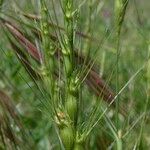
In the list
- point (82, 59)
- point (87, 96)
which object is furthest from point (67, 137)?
point (87, 96)

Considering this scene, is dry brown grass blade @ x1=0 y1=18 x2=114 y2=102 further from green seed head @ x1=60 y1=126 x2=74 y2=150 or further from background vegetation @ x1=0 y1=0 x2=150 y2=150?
green seed head @ x1=60 y1=126 x2=74 y2=150

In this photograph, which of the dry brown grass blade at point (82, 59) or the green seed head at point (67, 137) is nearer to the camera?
the green seed head at point (67, 137)

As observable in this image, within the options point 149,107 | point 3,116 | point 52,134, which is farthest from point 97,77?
point 52,134

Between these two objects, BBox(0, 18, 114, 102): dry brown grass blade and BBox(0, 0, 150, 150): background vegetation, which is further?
BBox(0, 18, 114, 102): dry brown grass blade

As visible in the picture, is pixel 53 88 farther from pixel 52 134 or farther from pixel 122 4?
pixel 52 134

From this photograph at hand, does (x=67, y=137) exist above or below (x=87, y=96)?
above

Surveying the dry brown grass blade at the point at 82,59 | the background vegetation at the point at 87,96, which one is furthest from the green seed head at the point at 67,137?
the dry brown grass blade at the point at 82,59

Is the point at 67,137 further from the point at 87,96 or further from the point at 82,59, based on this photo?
the point at 87,96

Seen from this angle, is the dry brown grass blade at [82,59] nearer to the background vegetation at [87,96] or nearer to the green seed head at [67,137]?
the background vegetation at [87,96]

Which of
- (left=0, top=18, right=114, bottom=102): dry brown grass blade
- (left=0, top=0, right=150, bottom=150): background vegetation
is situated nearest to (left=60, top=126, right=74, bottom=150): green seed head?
(left=0, top=0, right=150, bottom=150): background vegetation

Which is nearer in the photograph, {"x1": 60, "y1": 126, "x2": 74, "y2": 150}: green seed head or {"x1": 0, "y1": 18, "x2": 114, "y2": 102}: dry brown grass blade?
{"x1": 60, "y1": 126, "x2": 74, "y2": 150}: green seed head

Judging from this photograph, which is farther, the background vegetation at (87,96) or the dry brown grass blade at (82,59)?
the dry brown grass blade at (82,59)
